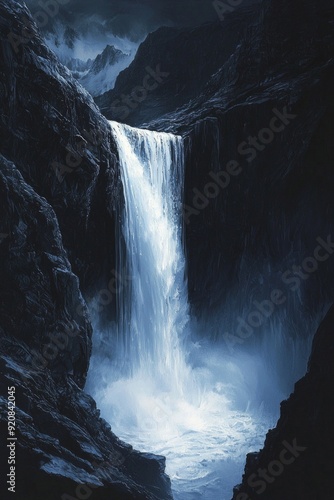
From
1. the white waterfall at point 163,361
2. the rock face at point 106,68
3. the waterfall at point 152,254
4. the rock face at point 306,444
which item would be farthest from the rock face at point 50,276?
the rock face at point 106,68

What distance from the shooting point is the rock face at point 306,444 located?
852 centimetres

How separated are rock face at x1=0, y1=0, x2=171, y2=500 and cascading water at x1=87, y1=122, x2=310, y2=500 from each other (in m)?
2.25

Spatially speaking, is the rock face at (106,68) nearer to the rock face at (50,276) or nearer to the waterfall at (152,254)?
the waterfall at (152,254)

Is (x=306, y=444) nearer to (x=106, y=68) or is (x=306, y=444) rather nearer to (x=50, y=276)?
(x=50, y=276)

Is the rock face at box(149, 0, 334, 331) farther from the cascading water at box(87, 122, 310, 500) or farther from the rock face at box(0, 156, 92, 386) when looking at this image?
the rock face at box(0, 156, 92, 386)

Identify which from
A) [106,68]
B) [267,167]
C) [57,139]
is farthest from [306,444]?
[106,68]

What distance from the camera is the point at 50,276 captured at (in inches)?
455

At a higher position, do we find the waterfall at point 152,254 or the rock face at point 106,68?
the rock face at point 106,68

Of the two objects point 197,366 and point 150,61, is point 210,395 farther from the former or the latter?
point 150,61

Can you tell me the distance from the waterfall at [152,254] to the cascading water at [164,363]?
0.04 metres

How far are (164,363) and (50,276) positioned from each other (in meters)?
8.13

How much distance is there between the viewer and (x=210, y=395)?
63.0ft

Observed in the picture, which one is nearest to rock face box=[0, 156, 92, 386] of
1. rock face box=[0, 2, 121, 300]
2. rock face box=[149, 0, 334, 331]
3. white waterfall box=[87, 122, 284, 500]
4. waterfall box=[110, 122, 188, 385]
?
rock face box=[0, 2, 121, 300]

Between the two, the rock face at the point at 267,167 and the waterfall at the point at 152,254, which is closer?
the waterfall at the point at 152,254
